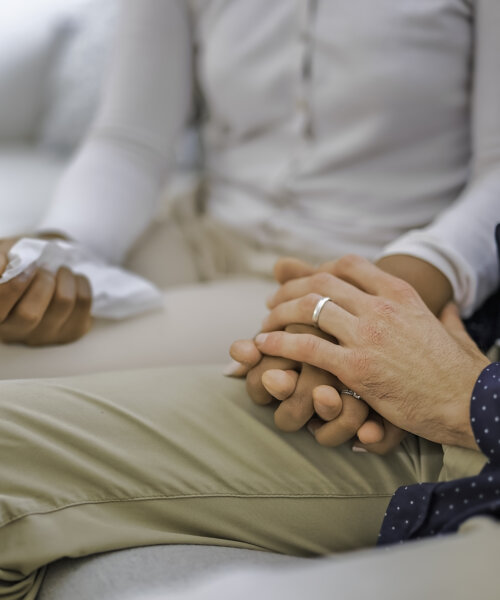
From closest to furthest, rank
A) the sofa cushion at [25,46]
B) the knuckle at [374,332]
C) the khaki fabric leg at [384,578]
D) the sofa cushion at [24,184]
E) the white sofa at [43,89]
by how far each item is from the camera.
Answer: the khaki fabric leg at [384,578] → the knuckle at [374,332] → the sofa cushion at [24,184] → the white sofa at [43,89] → the sofa cushion at [25,46]

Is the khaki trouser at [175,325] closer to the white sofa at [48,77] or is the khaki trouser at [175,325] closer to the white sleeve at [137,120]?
the white sleeve at [137,120]

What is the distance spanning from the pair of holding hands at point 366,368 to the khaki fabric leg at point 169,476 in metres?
0.03

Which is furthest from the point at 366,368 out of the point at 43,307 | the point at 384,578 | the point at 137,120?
the point at 137,120

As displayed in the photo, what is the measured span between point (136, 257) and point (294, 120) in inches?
12.7

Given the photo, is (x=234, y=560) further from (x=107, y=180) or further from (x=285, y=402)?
(x=107, y=180)

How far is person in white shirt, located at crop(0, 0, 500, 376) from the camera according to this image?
0.74m

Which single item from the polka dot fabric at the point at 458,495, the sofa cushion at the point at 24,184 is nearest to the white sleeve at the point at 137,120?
the sofa cushion at the point at 24,184

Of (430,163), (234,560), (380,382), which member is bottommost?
(234,560)

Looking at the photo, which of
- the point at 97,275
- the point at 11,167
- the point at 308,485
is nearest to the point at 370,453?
the point at 308,485

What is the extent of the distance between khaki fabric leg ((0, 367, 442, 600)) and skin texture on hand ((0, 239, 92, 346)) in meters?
0.09

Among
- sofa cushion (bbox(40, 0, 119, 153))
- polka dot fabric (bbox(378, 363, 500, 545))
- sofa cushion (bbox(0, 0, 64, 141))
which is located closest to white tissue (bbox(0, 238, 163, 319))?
polka dot fabric (bbox(378, 363, 500, 545))

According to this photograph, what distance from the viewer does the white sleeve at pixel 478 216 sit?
73 centimetres

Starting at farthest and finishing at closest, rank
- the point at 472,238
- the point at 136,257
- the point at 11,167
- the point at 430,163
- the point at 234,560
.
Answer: the point at 11,167 → the point at 136,257 → the point at 430,163 → the point at 472,238 → the point at 234,560

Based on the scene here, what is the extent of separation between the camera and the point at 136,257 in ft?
3.26
